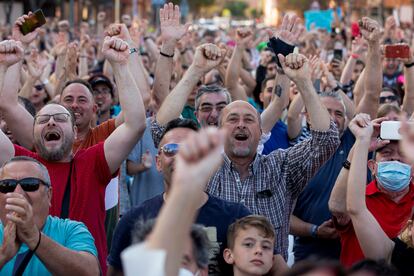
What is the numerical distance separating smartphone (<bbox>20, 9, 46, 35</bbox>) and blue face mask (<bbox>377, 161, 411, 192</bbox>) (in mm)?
2903

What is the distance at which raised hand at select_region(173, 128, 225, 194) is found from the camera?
9.41 feet

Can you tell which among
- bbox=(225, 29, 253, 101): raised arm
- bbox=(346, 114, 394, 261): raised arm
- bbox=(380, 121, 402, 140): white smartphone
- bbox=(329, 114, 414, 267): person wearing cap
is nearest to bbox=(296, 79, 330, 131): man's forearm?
bbox=(329, 114, 414, 267): person wearing cap

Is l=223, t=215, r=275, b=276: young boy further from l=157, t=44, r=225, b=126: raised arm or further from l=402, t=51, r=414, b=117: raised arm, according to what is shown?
l=402, t=51, r=414, b=117: raised arm

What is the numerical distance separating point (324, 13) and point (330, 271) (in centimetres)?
1720

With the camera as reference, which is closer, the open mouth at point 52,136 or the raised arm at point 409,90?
the open mouth at point 52,136

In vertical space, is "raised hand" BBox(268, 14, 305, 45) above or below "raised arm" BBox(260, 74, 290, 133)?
above

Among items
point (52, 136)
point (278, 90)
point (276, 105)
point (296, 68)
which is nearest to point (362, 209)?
point (296, 68)

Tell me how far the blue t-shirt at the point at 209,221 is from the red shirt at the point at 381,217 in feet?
2.61

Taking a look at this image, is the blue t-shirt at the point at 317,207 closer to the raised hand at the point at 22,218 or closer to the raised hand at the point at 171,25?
the raised hand at the point at 171,25

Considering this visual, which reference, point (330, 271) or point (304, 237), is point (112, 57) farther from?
point (330, 271)

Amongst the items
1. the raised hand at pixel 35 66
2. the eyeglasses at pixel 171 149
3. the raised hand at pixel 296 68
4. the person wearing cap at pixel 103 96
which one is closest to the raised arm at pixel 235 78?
the person wearing cap at pixel 103 96

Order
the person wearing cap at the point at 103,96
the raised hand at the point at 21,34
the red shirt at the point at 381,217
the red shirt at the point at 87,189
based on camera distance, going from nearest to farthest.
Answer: the red shirt at the point at 381,217 → the red shirt at the point at 87,189 → the raised hand at the point at 21,34 → the person wearing cap at the point at 103,96

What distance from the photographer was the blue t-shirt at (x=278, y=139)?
8303 mm

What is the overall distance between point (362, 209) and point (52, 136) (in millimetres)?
1988
